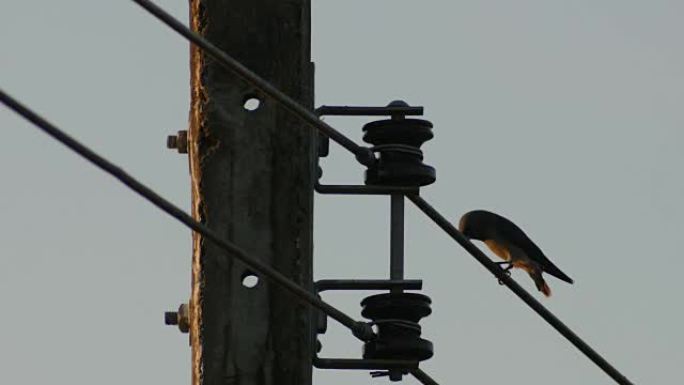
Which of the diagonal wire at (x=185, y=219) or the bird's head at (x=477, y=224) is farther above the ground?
the bird's head at (x=477, y=224)

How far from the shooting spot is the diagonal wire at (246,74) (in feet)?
22.1

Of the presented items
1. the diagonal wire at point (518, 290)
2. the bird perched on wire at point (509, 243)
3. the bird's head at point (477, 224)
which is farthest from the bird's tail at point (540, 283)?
the diagonal wire at point (518, 290)

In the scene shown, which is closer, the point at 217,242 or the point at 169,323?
the point at 217,242

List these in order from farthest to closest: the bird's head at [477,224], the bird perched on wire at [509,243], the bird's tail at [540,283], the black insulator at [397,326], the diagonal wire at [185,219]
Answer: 1. the bird's tail at [540,283]
2. the bird perched on wire at [509,243]
3. the bird's head at [477,224]
4. the black insulator at [397,326]
5. the diagonal wire at [185,219]

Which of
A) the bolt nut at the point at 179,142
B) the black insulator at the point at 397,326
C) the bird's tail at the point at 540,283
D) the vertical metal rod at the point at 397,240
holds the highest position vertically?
the bird's tail at the point at 540,283

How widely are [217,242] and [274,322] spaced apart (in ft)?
1.80

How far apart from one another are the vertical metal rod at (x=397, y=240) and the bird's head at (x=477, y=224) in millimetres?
6271

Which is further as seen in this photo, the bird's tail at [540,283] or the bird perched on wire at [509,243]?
the bird's tail at [540,283]

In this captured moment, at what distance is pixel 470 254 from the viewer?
7.75 m

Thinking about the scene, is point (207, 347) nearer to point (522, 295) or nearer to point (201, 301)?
point (201, 301)

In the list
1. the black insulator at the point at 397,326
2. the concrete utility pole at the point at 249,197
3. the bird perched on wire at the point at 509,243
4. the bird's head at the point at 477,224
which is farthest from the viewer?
the bird perched on wire at the point at 509,243

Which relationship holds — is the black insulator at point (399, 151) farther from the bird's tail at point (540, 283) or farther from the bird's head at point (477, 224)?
the bird's tail at point (540, 283)

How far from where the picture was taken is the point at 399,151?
7656 millimetres

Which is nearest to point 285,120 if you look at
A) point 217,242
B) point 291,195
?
point 291,195
